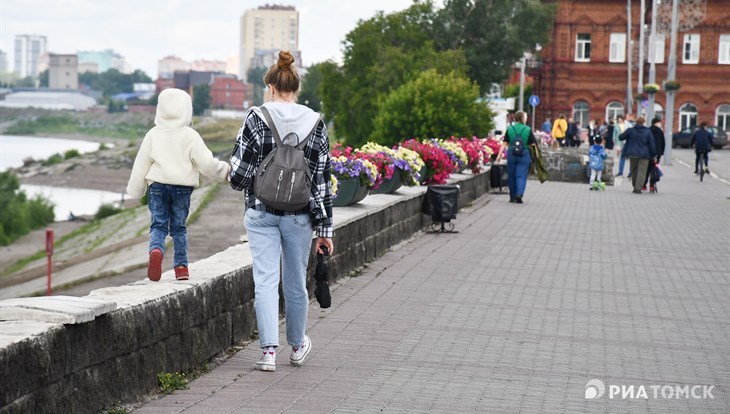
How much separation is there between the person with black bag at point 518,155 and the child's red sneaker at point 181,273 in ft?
55.8

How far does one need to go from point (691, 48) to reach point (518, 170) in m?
65.3

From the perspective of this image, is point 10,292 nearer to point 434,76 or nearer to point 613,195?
point 434,76

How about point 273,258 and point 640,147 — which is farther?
point 640,147

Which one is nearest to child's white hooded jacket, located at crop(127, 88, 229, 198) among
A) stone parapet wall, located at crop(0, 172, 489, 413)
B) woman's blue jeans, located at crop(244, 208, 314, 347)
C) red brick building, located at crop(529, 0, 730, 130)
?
stone parapet wall, located at crop(0, 172, 489, 413)

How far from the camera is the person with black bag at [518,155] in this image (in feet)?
80.9

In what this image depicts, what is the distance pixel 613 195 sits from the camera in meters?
29.2

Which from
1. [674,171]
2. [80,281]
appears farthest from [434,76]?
[80,281]

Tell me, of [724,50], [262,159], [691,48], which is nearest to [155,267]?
[262,159]

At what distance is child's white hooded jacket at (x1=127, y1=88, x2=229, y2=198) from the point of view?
27.0ft

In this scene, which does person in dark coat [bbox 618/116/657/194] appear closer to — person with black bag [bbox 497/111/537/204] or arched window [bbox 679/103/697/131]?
person with black bag [bbox 497/111/537/204]

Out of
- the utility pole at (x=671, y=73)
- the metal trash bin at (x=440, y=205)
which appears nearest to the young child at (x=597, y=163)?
the metal trash bin at (x=440, y=205)

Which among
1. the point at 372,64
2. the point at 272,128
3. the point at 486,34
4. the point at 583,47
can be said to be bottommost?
the point at 272,128

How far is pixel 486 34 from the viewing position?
3615 inches

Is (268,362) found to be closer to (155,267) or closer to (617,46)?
(155,267)
